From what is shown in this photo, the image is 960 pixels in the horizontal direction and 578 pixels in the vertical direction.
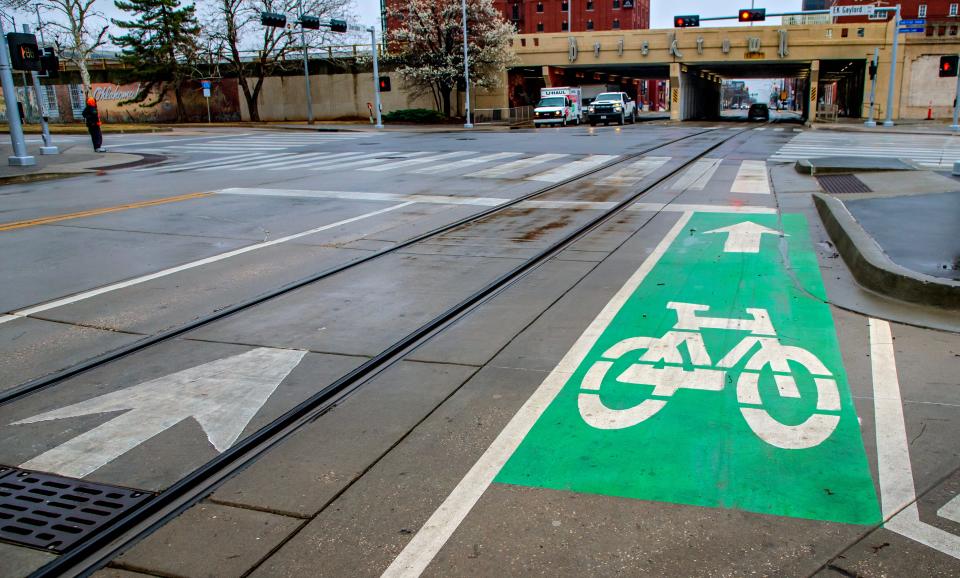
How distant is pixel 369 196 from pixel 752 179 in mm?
8535

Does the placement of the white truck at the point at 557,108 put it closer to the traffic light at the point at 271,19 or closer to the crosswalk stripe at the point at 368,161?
the traffic light at the point at 271,19

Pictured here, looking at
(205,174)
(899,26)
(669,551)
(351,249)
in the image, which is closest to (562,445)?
(669,551)

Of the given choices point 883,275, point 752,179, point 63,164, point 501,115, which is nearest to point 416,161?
point 752,179

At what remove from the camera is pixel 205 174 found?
19.8 m

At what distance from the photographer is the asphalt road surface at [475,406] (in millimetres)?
3531

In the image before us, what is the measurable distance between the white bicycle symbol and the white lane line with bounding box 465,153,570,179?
40.8 ft

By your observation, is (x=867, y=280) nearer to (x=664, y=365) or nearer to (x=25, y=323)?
(x=664, y=365)

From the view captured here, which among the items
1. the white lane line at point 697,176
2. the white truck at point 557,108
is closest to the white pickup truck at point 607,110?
the white truck at point 557,108

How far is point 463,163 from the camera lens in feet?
71.8

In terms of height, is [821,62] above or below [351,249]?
above

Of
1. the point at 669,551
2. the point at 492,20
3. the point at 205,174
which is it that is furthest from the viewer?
the point at 492,20

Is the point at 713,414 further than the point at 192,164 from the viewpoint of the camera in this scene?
No

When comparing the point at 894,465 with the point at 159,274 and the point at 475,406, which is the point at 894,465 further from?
the point at 159,274

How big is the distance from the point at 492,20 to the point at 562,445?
5549cm
